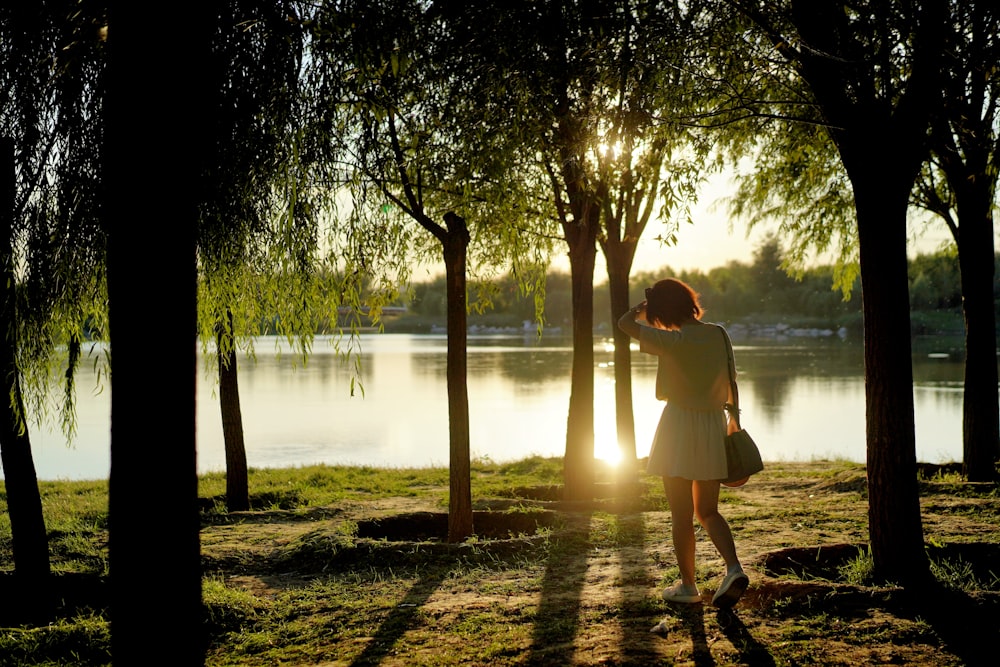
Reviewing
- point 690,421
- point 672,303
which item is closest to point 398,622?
point 690,421

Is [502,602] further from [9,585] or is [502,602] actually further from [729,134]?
[729,134]

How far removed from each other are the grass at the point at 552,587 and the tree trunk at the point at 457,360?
0.57 metres

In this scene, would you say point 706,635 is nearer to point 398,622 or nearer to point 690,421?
point 690,421

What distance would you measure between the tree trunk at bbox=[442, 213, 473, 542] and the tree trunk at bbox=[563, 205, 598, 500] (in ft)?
8.32

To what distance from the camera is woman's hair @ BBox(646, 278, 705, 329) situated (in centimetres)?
492

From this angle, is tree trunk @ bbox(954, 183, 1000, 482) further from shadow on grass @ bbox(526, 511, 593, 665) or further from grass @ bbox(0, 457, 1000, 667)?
shadow on grass @ bbox(526, 511, 593, 665)

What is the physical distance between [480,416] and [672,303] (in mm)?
20615

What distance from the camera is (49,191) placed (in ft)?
15.9

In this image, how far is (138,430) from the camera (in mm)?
3055

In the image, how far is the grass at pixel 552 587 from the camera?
4383mm

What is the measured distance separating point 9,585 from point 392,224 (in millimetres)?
4426

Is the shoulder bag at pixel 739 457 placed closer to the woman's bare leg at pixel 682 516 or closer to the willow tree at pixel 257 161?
the woman's bare leg at pixel 682 516

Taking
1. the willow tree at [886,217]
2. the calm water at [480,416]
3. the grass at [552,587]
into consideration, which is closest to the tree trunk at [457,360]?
the grass at [552,587]

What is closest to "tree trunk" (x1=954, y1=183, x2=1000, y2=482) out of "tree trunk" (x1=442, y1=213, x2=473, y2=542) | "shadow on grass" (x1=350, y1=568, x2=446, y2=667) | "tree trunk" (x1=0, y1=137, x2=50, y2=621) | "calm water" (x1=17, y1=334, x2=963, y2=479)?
"calm water" (x1=17, y1=334, x2=963, y2=479)
